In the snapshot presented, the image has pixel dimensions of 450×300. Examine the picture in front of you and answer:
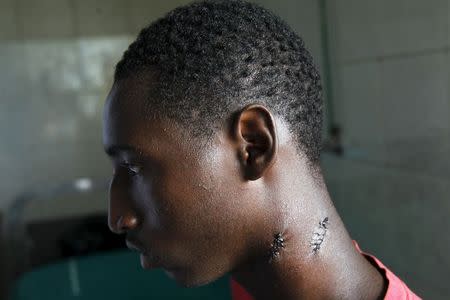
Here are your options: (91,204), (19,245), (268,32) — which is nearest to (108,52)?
(91,204)

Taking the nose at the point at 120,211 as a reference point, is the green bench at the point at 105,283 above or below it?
below

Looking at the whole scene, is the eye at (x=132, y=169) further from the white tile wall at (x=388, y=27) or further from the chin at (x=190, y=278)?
the white tile wall at (x=388, y=27)

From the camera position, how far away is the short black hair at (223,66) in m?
0.54

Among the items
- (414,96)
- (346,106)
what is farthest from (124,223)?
(346,106)

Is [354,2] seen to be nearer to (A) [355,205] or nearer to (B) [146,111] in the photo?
(A) [355,205]

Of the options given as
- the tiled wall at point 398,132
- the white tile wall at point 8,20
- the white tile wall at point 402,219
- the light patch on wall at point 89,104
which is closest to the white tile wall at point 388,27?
the tiled wall at point 398,132

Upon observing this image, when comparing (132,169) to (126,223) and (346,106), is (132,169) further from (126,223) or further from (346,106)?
(346,106)

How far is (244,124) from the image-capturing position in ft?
1.78

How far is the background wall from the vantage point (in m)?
1.17

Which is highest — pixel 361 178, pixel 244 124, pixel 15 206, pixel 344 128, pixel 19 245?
pixel 244 124

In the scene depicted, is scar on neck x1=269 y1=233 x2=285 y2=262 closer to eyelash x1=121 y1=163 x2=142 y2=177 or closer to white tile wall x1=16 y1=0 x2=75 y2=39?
eyelash x1=121 y1=163 x2=142 y2=177

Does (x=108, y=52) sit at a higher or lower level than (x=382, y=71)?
higher

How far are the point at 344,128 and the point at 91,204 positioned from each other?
1340 millimetres

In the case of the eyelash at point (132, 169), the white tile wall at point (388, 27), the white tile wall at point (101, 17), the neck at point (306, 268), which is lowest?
the neck at point (306, 268)
